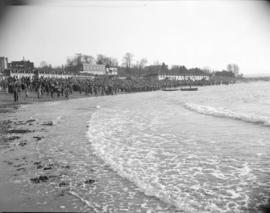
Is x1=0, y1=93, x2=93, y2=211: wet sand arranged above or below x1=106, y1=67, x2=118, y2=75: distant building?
below

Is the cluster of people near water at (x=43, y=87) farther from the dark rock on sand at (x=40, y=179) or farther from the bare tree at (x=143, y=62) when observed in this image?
the bare tree at (x=143, y=62)

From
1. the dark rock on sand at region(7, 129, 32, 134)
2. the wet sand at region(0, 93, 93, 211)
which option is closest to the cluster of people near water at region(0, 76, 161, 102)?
the dark rock on sand at region(7, 129, 32, 134)

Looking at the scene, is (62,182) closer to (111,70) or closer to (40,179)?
(40,179)

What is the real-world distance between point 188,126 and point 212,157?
21.7ft

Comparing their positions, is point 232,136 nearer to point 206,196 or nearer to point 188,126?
point 188,126

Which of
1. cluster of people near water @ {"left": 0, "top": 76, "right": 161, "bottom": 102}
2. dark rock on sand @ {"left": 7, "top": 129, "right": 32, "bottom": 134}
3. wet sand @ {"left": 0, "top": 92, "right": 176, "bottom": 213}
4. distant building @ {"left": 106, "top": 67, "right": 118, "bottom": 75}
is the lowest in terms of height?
dark rock on sand @ {"left": 7, "top": 129, "right": 32, "bottom": 134}

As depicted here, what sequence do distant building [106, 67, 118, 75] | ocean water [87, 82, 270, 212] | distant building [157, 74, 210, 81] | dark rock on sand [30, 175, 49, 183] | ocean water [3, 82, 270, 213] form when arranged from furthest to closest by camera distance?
1. distant building [157, 74, 210, 81]
2. distant building [106, 67, 118, 75]
3. dark rock on sand [30, 175, 49, 183]
4. ocean water [87, 82, 270, 212]
5. ocean water [3, 82, 270, 213]

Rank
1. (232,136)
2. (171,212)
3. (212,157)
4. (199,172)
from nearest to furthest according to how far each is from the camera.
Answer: (171,212) → (199,172) → (212,157) → (232,136)

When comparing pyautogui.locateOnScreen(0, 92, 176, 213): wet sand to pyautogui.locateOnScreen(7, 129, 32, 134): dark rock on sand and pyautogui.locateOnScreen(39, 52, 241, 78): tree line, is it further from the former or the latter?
pyautogui.locateOnScreen(39, 52, 241, 78): tree line

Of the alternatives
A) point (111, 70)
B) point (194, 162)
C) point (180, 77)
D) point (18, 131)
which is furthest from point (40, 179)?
point (180, 77)

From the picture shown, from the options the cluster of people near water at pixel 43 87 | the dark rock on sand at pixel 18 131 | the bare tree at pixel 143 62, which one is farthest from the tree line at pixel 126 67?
the dark rock on sand at pixel 18 131

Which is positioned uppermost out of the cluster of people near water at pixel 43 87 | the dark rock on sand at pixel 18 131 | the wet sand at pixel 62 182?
the cluster of people near water at pixel 43 87

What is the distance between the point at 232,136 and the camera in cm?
1260

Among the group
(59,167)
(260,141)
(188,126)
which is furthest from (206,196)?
(188,126)
